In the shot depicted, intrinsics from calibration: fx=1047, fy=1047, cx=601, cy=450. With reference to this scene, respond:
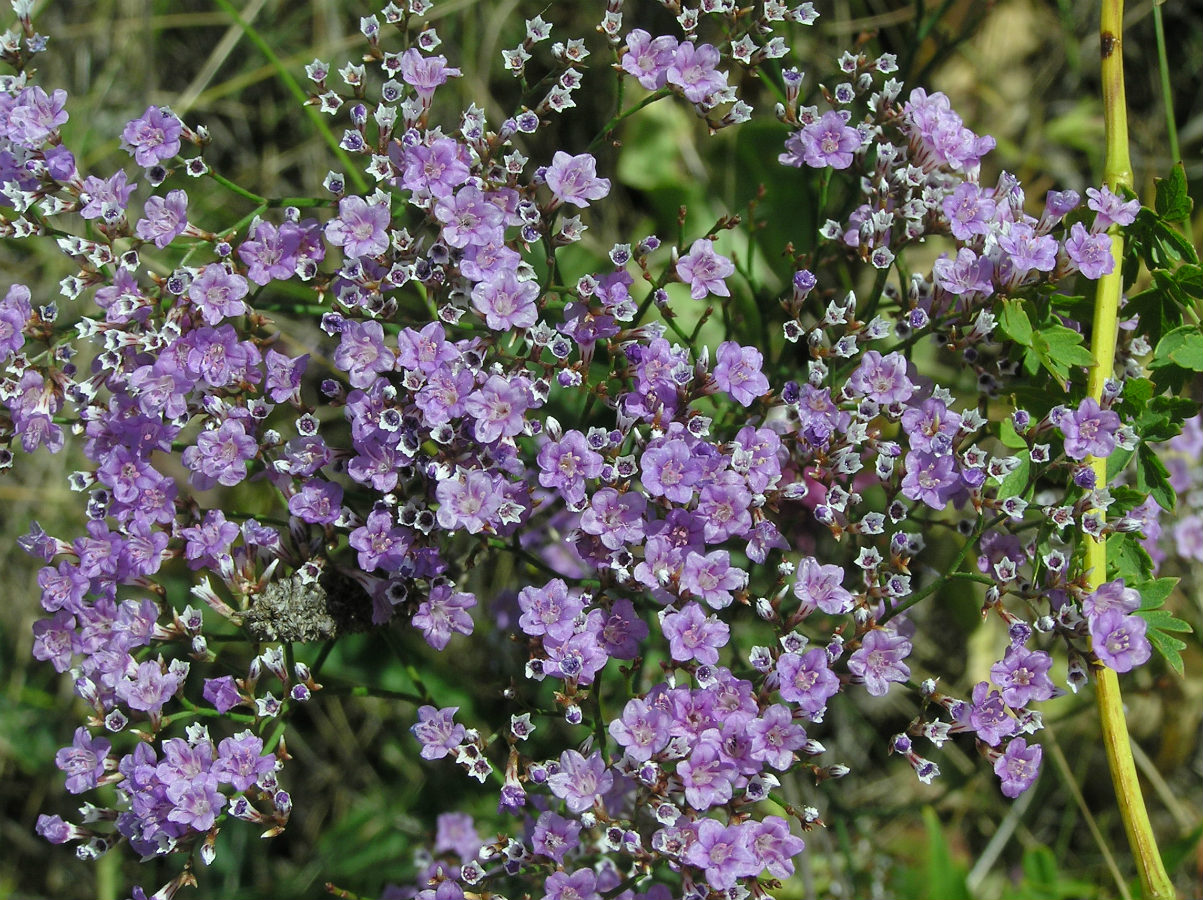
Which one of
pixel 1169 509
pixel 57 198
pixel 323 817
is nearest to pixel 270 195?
pixel 57 198

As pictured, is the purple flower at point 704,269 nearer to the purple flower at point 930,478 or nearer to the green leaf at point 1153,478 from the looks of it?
the purple flower at point 930,478

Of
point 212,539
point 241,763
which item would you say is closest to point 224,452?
point 212,539

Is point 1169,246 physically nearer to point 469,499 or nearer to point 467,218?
point 467,218

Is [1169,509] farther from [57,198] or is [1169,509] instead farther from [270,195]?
[270,195]

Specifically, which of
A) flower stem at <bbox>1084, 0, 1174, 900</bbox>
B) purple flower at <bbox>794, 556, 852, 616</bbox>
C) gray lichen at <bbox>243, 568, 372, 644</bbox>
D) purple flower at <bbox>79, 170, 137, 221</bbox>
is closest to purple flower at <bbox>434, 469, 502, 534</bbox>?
gray lichen at <bbox>243, 568, 372, 644</bbox>

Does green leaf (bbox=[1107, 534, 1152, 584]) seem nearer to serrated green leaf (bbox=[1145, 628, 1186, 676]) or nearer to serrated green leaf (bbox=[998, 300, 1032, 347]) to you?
serrated green leaf (bbox=[1145, 628, 1186, 676])

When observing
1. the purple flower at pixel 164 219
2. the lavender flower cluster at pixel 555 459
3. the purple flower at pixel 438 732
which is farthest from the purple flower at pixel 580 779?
the purple flower at pixel 164 219
